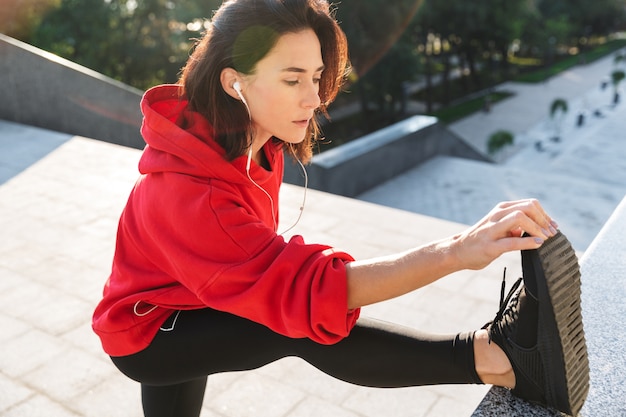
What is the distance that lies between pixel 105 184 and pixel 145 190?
4.20 m

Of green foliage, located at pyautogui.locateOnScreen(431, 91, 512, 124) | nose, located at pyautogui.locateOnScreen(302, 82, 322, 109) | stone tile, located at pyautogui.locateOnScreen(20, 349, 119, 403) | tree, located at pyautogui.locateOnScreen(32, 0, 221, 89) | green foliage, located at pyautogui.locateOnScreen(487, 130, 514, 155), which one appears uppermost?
nose, located at pyautogui.locateOnScreen(302, 82, 322, 109)

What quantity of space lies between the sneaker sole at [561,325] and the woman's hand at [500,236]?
0.10 meters

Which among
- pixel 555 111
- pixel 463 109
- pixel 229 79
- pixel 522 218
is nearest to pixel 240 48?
pixel 229 79

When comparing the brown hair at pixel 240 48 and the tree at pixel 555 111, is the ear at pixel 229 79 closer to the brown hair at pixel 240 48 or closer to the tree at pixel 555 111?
the brown hair at pixel 240 48

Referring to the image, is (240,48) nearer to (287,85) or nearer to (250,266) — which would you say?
(287,85)

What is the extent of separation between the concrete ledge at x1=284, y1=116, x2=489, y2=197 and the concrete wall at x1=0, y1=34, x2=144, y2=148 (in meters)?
2.25

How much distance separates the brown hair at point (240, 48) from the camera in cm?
152

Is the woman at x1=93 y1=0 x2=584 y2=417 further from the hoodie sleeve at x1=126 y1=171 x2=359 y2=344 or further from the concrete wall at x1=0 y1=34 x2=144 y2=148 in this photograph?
the concrete wall at x1=0 y1=34 x2=144 y2=148

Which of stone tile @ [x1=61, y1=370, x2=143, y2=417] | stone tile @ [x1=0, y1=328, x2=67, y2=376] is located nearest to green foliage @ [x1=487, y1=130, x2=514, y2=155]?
stone tile @ [x1=0, y1=328, x2=67, y2=376]

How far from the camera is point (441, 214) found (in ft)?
27.4

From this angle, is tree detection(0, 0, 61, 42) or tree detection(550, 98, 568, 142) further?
tree detection(550, 98, 568, 142)

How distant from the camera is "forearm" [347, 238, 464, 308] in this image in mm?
1412

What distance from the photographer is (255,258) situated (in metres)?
1.43

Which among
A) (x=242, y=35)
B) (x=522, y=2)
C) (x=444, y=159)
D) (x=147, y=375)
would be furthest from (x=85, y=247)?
(x=522, y=2)
